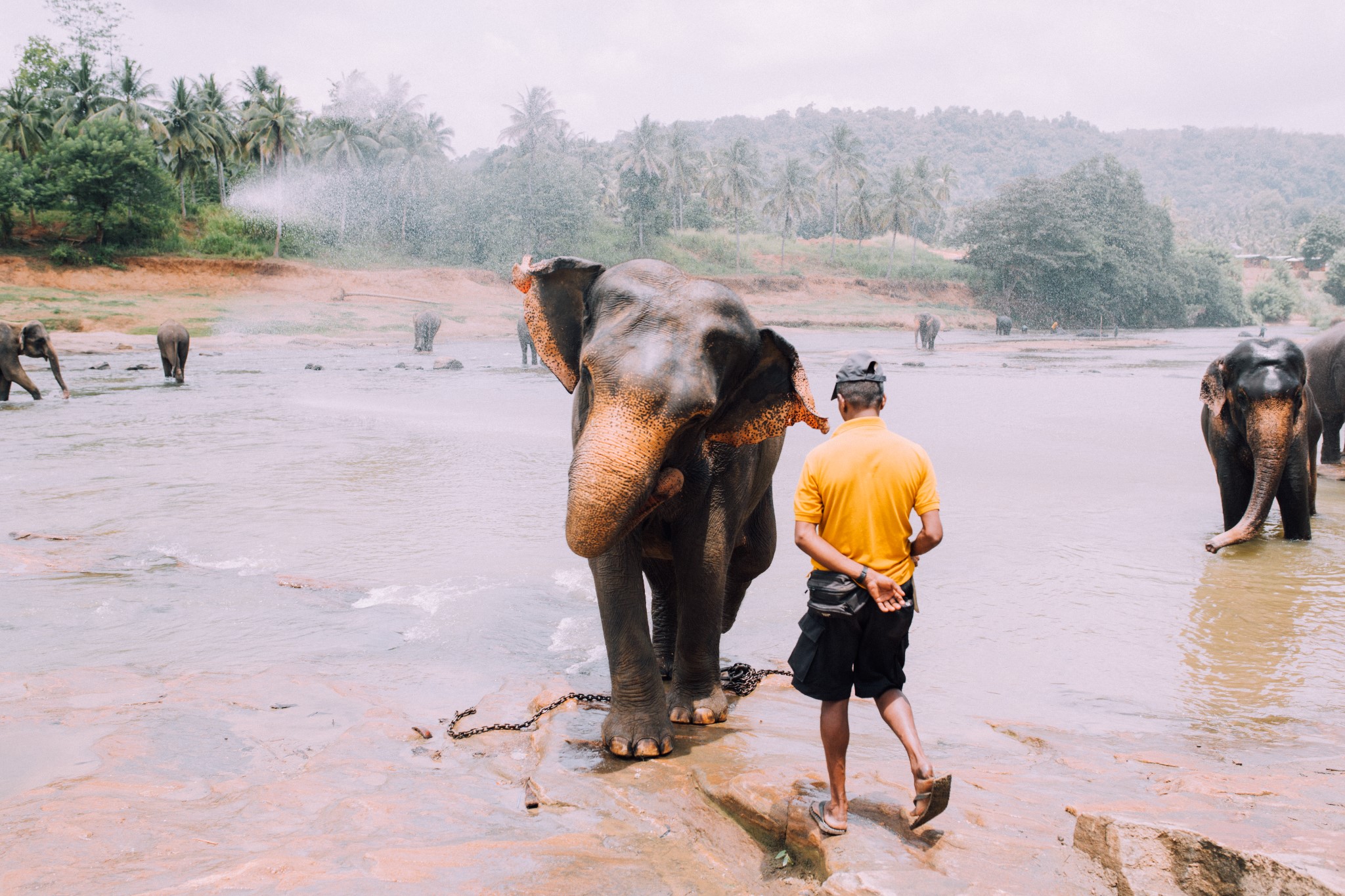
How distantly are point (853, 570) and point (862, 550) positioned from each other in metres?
0.10

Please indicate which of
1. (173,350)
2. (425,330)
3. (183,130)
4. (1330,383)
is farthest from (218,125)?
(1330,383)

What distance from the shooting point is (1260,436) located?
733 centimetres

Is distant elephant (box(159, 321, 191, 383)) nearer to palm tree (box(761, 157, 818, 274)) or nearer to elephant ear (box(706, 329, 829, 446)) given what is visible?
elephant ear (box(706, 329, 829, 446))

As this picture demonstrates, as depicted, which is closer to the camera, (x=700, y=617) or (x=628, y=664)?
(x=628, y=664)

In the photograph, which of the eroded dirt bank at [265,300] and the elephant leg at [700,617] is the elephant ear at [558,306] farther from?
the eroded dirt bank at [265,300]

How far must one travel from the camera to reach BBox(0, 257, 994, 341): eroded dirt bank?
34188mm

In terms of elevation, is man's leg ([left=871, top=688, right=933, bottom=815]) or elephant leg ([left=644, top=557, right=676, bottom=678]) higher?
man's leg ([left=871, top=688, right=933, bottom=815])

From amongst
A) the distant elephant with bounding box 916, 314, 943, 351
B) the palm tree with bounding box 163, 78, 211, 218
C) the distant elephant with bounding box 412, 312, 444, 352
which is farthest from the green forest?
the distant elephant with bounding box 916, 314, 943, 351

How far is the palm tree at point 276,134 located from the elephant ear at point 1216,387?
48.3 meters

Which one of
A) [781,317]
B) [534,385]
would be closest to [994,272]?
[781,317]

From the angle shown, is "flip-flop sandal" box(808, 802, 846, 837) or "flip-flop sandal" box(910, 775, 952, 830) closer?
"flip-flop sandal" box(910, 775, 952, 830)

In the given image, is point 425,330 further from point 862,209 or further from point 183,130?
point 862,209

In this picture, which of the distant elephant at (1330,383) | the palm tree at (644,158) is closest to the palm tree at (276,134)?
the palm tree at (644,158)

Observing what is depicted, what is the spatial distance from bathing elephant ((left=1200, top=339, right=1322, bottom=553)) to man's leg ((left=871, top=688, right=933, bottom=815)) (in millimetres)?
5186
